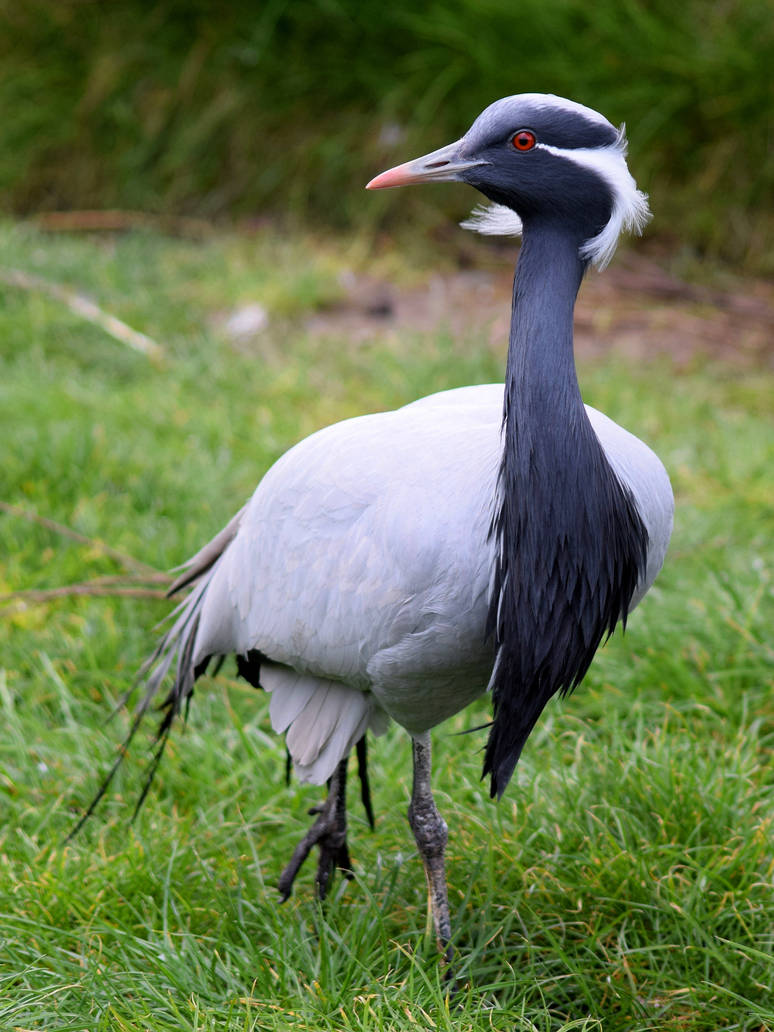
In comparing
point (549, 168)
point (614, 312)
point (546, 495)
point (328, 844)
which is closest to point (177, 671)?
point (328, 844)

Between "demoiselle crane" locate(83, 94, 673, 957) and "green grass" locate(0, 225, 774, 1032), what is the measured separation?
0.26 m

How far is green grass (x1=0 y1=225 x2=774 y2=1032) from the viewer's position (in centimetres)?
252

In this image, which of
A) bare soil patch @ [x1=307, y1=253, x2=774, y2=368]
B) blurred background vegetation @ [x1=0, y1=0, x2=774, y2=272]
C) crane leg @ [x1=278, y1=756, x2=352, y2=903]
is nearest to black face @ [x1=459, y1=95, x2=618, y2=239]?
crane leg @ [x1=278, y1=756, x2=352, y2=903]

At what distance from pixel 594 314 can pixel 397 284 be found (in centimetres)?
120

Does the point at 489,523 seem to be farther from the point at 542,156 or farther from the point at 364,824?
the point at 364,824

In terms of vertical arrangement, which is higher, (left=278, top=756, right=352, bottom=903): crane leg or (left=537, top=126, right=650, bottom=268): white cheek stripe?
(left=537, top=126, right=650, bottom=268): white cheek stripe

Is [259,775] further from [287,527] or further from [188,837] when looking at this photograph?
[287,527]

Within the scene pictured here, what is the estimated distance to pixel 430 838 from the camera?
2.65m

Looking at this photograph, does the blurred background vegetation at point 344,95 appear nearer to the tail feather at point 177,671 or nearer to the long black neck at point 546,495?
the tail feather at point 177,671

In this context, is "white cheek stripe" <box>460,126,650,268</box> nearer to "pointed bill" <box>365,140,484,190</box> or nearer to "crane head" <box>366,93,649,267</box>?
"crane head" <box>366,93,649,267</box>

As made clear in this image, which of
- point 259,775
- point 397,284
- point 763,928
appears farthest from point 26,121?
point 763,928

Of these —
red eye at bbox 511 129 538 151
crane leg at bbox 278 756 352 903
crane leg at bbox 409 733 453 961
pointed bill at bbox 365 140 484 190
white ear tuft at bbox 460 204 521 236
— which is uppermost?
red eye at bbox 511 129 538 151

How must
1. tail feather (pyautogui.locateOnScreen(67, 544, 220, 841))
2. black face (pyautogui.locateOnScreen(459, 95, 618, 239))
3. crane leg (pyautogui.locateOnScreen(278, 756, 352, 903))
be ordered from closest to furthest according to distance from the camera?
1. black face (pyautogui.locateOnScreen(459, 95, 618, 239))
2. crane leg (pyautogui.locateOnScreen(278, 756, 352, 903))
3. tail feather (pyautogui.locateOnScreen(67, 544, 220, 841))

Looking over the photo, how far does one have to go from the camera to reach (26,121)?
8.07 meters
